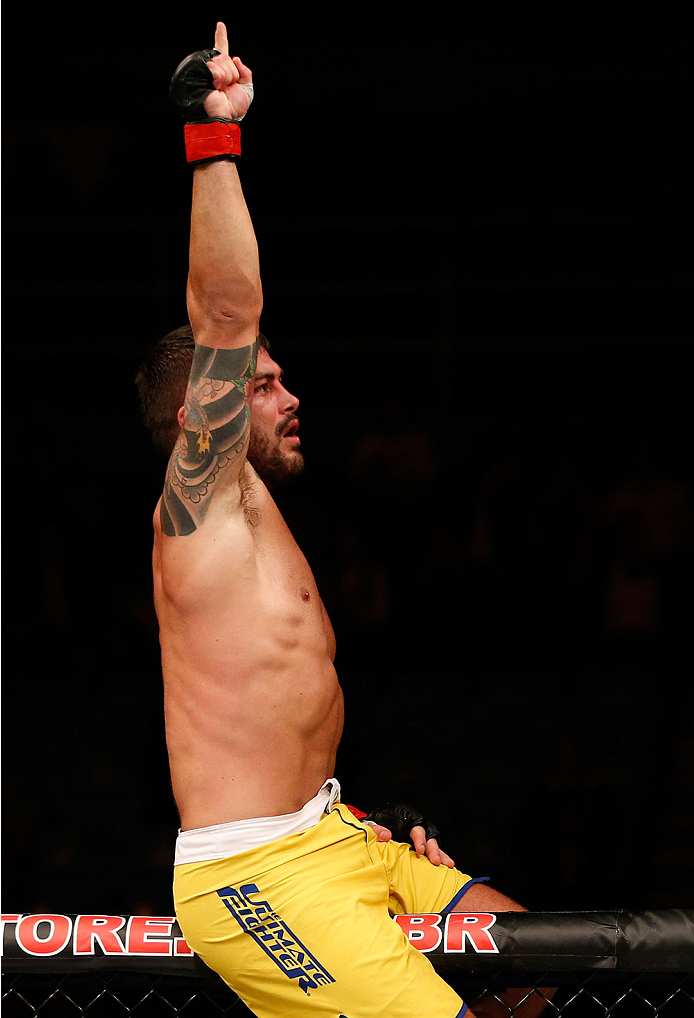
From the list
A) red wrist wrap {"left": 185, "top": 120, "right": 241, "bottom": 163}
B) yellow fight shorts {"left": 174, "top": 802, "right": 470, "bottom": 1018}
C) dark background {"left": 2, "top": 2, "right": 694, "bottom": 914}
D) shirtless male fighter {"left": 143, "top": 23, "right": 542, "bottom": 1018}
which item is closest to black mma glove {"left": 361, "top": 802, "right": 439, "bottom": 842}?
shirtless male fighter {"left": 143, "top": 23, "right": 542, "bottom": 1018}

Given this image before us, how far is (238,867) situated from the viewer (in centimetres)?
125

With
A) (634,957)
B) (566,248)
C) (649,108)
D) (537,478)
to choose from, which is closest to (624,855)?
(537,478)

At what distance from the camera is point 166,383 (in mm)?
1517

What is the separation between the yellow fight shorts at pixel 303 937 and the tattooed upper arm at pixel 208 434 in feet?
1.37

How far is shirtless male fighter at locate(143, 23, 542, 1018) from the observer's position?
120 cm

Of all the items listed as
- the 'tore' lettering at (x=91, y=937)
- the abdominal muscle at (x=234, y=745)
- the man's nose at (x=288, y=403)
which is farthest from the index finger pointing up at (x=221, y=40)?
the 'tore' lettering at (x=91, y=937)

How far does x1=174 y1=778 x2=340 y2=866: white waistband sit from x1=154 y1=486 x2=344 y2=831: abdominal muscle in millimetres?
11

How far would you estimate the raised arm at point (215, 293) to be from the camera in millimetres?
1190

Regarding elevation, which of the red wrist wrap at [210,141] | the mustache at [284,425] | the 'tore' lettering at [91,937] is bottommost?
Answer: the 'tore' lettering at [91,937]

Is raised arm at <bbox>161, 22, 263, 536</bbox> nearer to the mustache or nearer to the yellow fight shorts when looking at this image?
the mustache

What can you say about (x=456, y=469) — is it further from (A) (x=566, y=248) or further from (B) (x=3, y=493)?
(B) (x=3, y=493)

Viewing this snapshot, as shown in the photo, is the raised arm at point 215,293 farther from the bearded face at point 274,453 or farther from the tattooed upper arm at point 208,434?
the bearded face at point 274,453

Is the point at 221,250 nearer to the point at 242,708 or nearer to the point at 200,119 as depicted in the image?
the point at 200,119

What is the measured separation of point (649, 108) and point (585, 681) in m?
3.06
